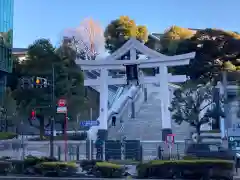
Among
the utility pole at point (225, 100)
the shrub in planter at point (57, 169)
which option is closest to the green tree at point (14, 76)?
the utility pole at point (225, 100)

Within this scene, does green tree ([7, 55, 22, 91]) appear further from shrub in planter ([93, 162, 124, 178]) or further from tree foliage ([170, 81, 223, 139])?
shrub in planter ([93, 162, 124, 178])

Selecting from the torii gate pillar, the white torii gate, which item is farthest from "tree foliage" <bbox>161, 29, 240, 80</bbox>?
the torii gate pillar

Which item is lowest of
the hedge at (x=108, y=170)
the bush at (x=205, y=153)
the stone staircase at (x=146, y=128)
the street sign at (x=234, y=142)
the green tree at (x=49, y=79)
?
the hedge at (x=108, y=170)

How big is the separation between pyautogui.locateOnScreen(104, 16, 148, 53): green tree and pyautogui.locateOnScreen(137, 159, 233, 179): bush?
45.6 meters

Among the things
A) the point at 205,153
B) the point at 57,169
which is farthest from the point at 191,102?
the point at 57,169

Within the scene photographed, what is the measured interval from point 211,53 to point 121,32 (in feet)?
57.7

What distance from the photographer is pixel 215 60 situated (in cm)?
4916

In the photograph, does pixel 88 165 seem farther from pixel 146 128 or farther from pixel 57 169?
pixel 146 128

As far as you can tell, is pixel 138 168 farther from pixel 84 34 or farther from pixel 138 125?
pixel 84 34

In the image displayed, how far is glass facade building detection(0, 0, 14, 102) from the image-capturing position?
48.3 meters

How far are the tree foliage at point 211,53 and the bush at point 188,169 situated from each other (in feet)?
113

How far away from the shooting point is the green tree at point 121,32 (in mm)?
60500

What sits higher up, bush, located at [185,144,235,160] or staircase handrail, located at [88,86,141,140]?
staircase handrail, located at [88,86,141,140]

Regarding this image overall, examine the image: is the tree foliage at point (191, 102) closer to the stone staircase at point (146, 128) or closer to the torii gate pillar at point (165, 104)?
the torii gate pillar at point (165, 104)
